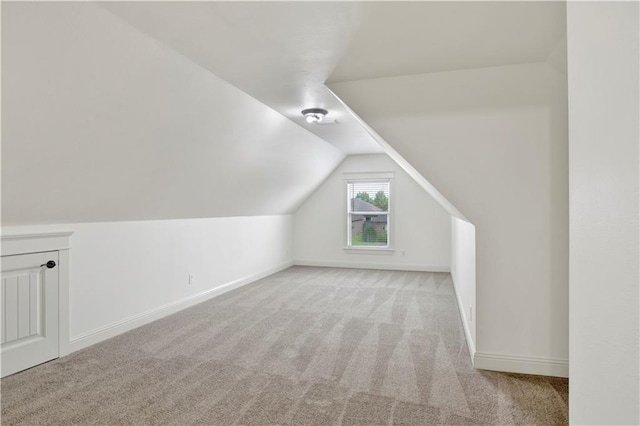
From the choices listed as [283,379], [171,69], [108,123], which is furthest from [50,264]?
[283,379]

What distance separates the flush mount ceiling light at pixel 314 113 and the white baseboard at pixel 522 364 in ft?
8.62

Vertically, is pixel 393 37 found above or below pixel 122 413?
above

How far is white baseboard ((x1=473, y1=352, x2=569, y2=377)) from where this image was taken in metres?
2.61

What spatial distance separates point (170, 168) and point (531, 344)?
10.9ft

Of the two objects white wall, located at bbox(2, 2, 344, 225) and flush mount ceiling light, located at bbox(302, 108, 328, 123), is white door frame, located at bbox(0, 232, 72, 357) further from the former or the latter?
flush mount ceiling light, located at bbox(302, 108, 328, 123)

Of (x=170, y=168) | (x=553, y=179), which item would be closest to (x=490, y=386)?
(x=553, y=179)

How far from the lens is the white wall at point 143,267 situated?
10.5 ft

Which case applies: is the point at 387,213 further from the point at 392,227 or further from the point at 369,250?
the point at 369,250

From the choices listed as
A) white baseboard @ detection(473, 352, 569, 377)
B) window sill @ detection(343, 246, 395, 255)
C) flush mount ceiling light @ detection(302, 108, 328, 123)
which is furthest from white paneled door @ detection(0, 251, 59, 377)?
window sill @ detection(343, 246, 395, 255)

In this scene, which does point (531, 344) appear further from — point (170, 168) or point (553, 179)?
point (170, 168)

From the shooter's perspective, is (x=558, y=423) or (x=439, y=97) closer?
(x=558, y=423)

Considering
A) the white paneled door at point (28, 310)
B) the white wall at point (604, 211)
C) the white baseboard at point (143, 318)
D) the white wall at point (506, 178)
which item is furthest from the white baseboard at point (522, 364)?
the white paneled door at point (28, 310)

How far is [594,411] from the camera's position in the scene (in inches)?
36.6

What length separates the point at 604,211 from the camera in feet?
2.81
